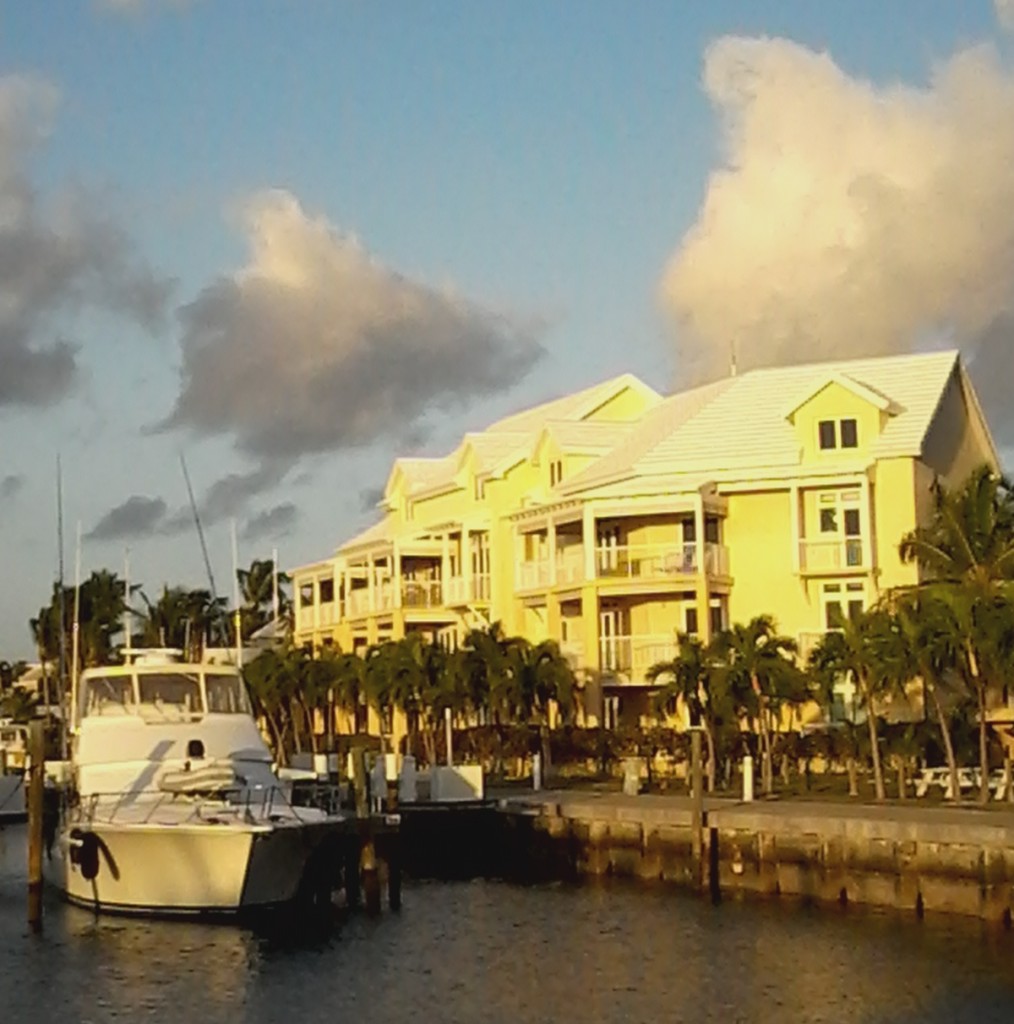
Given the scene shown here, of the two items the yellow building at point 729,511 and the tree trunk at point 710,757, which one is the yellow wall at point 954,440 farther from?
the tree trunk at point 710,757

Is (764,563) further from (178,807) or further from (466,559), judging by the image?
(178,807)

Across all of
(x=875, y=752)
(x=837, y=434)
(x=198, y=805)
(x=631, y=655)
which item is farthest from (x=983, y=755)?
(x=837, y=434)

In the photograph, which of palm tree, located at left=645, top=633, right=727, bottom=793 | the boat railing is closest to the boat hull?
the boat railing

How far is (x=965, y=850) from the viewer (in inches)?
1225

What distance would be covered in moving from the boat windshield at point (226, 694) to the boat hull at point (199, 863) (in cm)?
502

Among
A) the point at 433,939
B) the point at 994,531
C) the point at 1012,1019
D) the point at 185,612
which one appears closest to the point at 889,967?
the point at 1012,1019

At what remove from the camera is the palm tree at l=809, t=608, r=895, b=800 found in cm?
4153

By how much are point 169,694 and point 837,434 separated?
26.3 metres

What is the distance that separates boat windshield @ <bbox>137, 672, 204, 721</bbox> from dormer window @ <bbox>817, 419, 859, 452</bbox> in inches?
998

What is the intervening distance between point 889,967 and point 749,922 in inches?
194

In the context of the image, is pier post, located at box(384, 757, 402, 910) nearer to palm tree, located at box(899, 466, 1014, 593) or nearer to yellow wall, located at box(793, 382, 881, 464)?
palm tree, located at box(899, 466, 1014, 593)

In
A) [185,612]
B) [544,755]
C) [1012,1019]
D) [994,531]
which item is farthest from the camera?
[185,612]

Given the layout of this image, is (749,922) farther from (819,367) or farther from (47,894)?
(819,367)

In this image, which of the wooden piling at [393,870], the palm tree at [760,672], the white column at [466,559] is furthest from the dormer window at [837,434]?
the wooden piling at [393,870]
